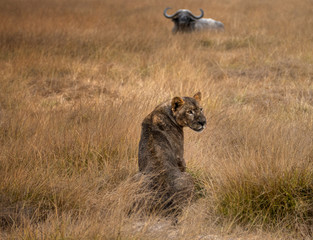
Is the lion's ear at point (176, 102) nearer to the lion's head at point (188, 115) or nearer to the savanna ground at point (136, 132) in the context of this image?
the lion's head at point (188, 115)

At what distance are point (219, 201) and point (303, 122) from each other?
2.22 metres

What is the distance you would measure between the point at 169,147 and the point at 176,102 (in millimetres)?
407

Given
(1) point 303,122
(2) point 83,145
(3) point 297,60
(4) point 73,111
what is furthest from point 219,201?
(3) point 297,60

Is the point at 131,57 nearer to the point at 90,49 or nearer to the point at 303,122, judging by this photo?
the point at 90,49

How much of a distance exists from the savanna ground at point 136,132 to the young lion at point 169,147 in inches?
8.0

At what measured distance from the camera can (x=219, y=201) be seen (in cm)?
366

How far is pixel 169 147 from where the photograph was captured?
375cm

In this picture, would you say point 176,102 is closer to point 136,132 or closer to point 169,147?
point 169,147

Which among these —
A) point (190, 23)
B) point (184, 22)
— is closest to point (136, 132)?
point (184, 22)

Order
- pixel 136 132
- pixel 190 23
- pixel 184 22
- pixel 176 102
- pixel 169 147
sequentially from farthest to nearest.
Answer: pixel 190 23 < pixel 184 22 < pixel 136 132 < pixel 176 102 < pixel 169 147

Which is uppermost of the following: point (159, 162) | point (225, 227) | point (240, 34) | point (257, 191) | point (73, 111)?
point (240, 34)

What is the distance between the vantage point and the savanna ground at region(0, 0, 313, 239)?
3.40 m

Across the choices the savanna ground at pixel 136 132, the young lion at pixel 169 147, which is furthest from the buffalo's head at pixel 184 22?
the young lion at pixel 169 147

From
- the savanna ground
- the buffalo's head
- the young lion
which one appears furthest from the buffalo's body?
the young lion
